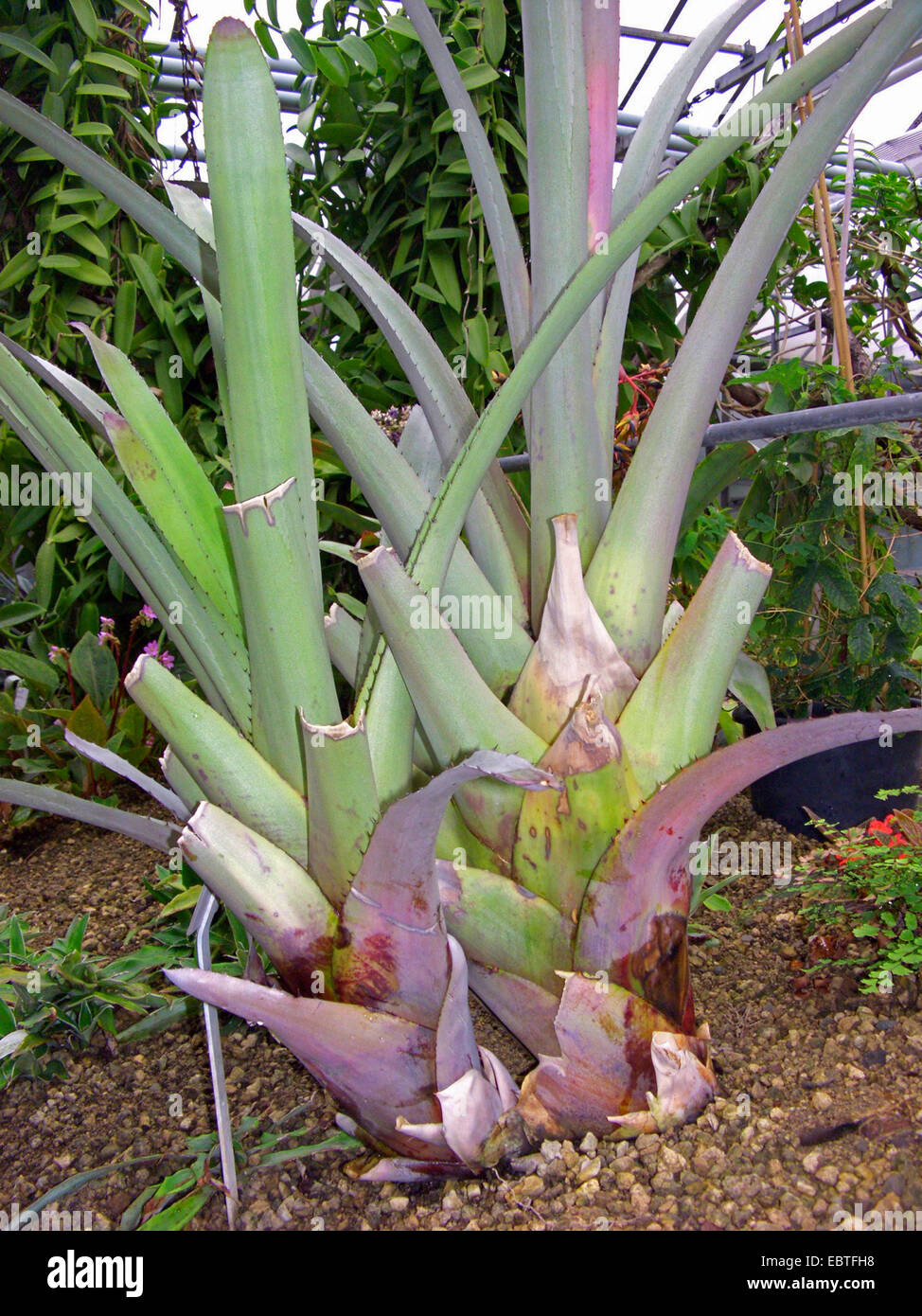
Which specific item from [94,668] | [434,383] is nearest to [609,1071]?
[434,383]

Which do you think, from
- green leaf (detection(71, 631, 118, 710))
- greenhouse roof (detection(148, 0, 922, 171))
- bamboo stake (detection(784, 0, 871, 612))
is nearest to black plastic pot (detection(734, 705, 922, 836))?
bamboo stake (detection(784, 0, 871, 612))

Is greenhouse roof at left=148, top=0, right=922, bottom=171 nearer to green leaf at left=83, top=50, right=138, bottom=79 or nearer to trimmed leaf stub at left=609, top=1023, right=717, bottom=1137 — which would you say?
green leaf at left=83, top=50, right=138, bottom=79

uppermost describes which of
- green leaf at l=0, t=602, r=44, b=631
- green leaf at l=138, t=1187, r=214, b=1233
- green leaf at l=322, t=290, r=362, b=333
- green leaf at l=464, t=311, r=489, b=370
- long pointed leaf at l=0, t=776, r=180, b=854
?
green leaf at l=322, t=290, r=362, b=333

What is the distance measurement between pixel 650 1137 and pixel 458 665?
31 cm

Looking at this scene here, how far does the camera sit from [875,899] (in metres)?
0.78

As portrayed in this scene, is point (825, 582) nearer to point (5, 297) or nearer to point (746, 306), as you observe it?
point (746, 306)

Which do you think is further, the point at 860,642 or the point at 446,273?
the point at 446,273

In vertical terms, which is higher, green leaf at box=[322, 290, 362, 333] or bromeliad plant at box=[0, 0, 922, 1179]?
green leaf at box=[322, 290, 362, 333]

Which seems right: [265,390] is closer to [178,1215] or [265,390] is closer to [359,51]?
[178,1215]

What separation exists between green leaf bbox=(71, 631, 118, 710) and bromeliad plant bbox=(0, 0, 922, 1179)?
1.18 metres

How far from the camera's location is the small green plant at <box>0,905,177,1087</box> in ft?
2.45

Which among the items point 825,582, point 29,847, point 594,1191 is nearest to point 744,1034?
point 594,1191

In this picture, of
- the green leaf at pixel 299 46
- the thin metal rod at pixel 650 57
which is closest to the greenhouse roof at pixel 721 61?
the thin metal rod at pixel 650 57

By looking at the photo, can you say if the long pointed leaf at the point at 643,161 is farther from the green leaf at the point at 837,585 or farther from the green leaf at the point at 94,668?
the green leaf at the point at 94,668
